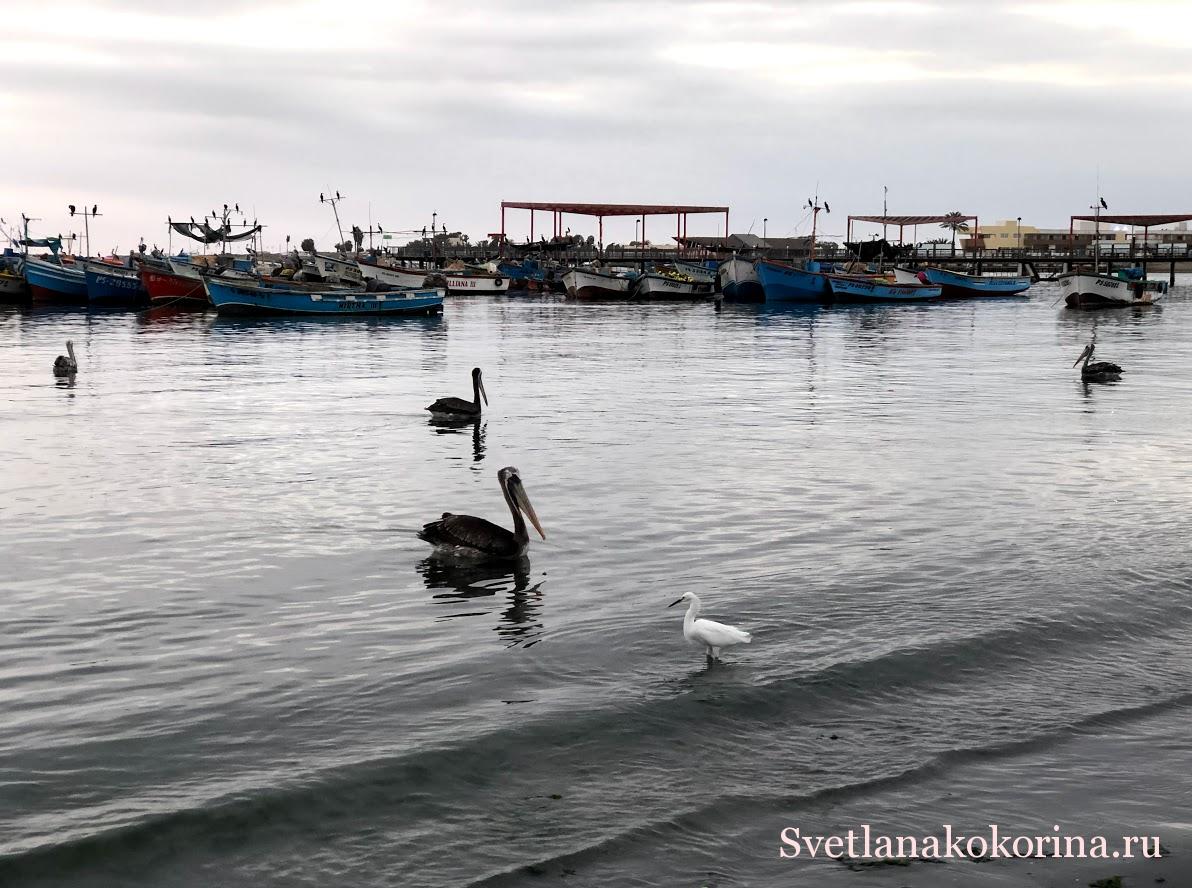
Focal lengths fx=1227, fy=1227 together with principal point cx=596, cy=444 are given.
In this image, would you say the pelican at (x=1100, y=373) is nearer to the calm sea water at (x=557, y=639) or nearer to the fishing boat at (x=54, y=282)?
the calm sea water at (x=557, y=639)

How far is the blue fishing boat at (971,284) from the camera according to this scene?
320 ft

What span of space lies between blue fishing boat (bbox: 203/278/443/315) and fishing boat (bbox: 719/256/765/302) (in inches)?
1212

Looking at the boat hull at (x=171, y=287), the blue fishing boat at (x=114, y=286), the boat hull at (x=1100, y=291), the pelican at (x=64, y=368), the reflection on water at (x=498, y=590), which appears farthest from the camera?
the blue fishing boat at (x=114, y=286)

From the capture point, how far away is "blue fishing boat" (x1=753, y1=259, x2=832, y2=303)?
8144cm

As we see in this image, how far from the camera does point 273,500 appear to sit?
14750mm

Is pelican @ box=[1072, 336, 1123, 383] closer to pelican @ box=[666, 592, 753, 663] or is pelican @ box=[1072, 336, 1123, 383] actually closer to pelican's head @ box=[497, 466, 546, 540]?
pelican's head @ box=[497, 466, 546, 540]

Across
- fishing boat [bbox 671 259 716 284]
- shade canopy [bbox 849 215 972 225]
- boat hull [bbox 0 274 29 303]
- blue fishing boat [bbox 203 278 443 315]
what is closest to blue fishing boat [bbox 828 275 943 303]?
fishing boat [bbox 671 259 716 284]

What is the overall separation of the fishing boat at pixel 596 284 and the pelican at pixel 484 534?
7909 cm

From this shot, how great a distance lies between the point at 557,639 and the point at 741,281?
7915 centimetres

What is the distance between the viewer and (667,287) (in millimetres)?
91562

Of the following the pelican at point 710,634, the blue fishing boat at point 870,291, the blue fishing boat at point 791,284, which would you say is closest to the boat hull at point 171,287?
the blue fishing boat at point 791,284

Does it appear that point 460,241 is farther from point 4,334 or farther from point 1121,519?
point 1121,519

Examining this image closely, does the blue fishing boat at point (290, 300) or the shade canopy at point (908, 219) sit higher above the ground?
the shade canopy at point (908, 219)

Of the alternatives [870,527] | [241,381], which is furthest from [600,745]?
[241,381]
